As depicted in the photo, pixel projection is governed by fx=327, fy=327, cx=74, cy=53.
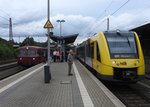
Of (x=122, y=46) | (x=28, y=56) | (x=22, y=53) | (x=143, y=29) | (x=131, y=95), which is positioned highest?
(x=143, y=29)

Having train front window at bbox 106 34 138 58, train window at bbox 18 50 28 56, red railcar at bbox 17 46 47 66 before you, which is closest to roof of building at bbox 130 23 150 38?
train front window at bbox 106 34 138 58

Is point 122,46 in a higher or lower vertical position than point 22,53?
higher

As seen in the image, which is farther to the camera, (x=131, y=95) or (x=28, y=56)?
(x=28, y=56)

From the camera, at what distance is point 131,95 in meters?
15.1

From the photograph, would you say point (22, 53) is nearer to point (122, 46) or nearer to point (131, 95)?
point (122, 46)

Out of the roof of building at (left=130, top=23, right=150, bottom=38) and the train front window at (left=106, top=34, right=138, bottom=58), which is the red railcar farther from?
the train front window at (left=106, top=34, right=138, bottom=58)

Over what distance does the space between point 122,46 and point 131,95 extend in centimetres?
270

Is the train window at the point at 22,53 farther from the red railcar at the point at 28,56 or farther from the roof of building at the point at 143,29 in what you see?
the roof of building at the point at 143,29

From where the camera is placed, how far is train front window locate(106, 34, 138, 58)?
15.9 m

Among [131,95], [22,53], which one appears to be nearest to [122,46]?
[131,95]

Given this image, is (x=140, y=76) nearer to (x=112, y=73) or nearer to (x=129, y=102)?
(x=112, y=73)

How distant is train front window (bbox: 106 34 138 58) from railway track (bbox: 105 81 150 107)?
1.79 m

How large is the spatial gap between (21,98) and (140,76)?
658 cm

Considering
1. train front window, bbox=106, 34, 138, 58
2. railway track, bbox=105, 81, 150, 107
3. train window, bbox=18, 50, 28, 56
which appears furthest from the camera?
train window, bbox=18, 50, 28, 56
